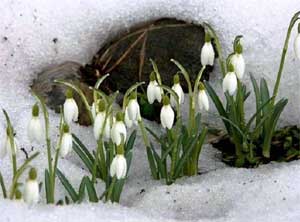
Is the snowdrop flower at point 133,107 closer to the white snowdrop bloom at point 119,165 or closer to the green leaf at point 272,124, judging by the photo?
the white snowdrop bloom at point 119,165

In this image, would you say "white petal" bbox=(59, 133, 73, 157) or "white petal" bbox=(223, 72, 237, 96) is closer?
"white petal" bbox=(59, 133, 73, 157)

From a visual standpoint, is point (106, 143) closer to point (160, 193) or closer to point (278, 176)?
point (160, 193)

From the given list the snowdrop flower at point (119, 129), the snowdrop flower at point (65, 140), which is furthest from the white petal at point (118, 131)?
the snowdrop flower at point (65, 140)

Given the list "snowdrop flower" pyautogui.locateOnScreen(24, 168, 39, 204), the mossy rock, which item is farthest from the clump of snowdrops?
the mossy rock

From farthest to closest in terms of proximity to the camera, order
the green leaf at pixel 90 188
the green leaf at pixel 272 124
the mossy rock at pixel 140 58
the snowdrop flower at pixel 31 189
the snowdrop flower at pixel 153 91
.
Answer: the mossy rock at pixel 140 58 < the green leaf at pixel 272 124 < the snowdrop flower at pixel 153 91 < the green leaf at pixel 90 188 < the snowdrop flower at pixel 31 189

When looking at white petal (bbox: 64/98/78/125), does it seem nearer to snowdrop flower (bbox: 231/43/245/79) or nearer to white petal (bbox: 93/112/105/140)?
white petal (bbox: 93/112/105/140)

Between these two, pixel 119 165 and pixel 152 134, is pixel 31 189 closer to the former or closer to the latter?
pixel 119 165

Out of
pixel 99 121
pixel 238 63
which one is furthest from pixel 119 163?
pixel 238 63

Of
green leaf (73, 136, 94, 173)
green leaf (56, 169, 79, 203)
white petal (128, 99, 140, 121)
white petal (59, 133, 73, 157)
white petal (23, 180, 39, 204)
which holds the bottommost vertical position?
green leaf (56, 169, 79, 203)

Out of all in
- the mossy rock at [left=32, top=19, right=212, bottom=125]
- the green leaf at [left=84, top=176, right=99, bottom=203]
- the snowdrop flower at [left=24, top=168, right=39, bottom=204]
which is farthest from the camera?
the mossy rock at [left=32, top=19, right=212, bottom=125]
